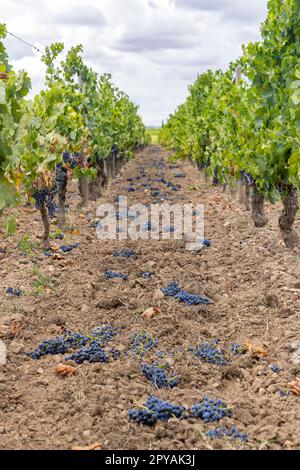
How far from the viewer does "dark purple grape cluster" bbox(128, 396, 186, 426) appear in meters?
3.96

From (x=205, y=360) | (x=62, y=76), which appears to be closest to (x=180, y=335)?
(x=205, y=360)

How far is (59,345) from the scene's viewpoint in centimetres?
534

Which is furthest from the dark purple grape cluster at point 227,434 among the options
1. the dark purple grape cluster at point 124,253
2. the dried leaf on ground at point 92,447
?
the dark purple grape cluster at point 124,253

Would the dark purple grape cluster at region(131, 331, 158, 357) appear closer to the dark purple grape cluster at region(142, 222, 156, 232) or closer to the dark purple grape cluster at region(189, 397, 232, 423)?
the dark purple grape cluster at region(189, 397, 232, 423)

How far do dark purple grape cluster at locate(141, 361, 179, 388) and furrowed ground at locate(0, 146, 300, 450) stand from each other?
0.21 feet

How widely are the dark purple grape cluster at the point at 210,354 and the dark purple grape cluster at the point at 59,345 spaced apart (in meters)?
1.12

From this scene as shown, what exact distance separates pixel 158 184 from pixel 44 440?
1433 centimetres

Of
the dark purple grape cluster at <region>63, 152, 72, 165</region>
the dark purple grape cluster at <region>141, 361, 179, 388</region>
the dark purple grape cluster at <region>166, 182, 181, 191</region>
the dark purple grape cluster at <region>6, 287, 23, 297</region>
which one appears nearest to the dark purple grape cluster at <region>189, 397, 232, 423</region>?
the dark purple grape cluster at <region>141, 361, 179, 388</region>

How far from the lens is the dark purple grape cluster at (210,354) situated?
5.14 meters

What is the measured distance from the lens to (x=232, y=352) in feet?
17.7

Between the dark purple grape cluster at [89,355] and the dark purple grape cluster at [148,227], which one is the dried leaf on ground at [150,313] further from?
the dark purple grape cluster at [148,227]

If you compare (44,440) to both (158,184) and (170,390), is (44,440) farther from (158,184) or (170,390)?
(158,184)

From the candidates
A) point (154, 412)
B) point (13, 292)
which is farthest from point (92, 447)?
point (13, 292)

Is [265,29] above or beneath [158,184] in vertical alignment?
above
